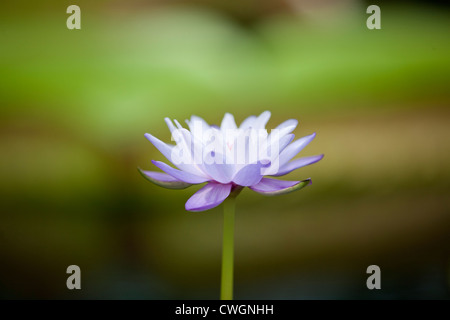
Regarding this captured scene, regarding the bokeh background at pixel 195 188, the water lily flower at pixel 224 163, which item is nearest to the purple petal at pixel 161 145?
the water lily flower at pixel 224 163

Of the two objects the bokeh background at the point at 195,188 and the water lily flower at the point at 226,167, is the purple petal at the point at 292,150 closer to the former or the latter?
the water lily flower at the point at 226,167

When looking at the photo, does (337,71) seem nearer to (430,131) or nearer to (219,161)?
(430,131)

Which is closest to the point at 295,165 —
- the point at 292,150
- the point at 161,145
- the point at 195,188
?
the point at 292,150

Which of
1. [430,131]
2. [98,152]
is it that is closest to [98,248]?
[98,152]

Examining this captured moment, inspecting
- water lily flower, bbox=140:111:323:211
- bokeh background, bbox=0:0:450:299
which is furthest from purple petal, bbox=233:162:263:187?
bokeh background, bbox=0:0:450:299

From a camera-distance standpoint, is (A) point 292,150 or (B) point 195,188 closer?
(A) point 292,150

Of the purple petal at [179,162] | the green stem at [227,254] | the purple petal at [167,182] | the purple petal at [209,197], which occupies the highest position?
the purple petal at [179,162]

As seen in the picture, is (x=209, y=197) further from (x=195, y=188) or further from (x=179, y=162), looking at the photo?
(x=195, y=188)
